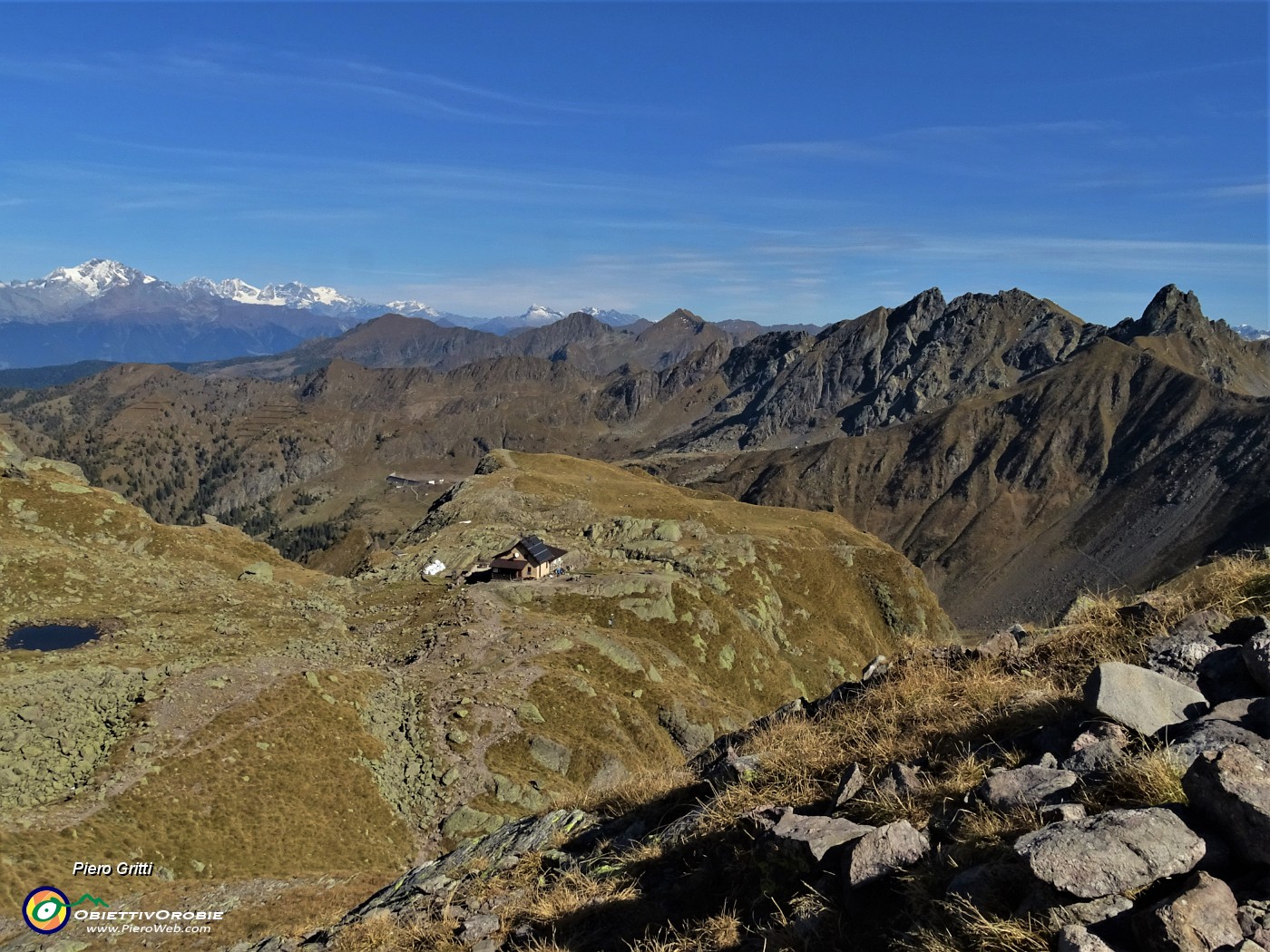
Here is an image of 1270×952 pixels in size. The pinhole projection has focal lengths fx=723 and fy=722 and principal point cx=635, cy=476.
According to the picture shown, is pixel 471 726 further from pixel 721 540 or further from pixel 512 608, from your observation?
pixel 721 540

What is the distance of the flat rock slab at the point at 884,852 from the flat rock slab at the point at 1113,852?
146 cm

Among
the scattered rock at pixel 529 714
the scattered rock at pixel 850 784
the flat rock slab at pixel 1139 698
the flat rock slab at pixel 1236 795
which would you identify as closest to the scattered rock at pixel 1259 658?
the flat rock slab at pixel 1139 698

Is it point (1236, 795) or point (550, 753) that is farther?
point (550, 753)

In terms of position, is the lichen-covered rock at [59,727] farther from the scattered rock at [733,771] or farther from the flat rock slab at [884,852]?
the flat rock slab at [884,852]

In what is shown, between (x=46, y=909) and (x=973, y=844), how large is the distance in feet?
112

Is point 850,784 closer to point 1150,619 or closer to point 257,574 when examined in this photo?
point 1150,619

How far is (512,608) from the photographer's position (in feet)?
218

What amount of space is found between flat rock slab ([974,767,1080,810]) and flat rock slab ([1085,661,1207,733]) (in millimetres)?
1322

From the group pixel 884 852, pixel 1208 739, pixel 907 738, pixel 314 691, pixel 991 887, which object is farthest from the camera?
pixel 314 691

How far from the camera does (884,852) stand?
24.4ft

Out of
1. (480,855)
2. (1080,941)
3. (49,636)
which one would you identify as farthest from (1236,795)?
(49,636)

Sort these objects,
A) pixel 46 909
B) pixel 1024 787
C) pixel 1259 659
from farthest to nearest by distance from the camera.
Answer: pixel 46 909 < pixel 1259 659 < pixel 1024 787

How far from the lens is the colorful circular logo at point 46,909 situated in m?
25.9

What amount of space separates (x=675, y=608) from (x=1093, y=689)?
71.3 m
